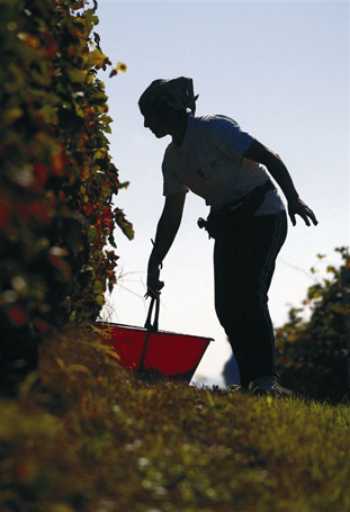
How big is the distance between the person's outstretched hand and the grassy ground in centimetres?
133

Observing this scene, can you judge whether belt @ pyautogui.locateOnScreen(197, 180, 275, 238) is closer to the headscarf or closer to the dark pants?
the dark pants

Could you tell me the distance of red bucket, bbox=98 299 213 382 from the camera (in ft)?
19.1

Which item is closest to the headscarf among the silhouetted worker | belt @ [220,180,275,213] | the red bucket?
the silhouetted worker

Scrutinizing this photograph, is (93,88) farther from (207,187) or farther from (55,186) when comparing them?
(207,187)

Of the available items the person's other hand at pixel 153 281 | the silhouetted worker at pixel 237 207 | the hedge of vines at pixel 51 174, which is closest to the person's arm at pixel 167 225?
the person's other hand at pixel 153 281

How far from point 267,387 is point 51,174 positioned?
2852 millimetres

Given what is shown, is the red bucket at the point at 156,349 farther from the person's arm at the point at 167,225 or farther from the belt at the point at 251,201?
the belt at the point at 251,201

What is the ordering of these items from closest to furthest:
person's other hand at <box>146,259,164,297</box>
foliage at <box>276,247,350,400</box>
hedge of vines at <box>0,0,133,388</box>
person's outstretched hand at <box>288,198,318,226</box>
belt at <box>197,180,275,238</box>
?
1. hedge of vines at <box>0,0,133,388</box>
2. person's outstretched hand at <box>288,198,318,226</box>
3. belt at <box>197,180,275,238</box>
4. person's other hand at <box>146,259,164,297</box>
5. foliage at <box>276,247,350,400</box>

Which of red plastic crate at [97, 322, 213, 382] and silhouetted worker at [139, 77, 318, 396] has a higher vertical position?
silhouetted worker at [139, 77, 318, 396]

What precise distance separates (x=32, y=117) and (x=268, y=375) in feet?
10.8

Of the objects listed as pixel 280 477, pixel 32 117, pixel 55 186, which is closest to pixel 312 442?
pixel 280 477

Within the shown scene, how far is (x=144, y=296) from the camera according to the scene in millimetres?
6078

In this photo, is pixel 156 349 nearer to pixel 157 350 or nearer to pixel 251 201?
pixel 157 350

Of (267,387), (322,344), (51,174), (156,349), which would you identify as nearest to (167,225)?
(156,349)
